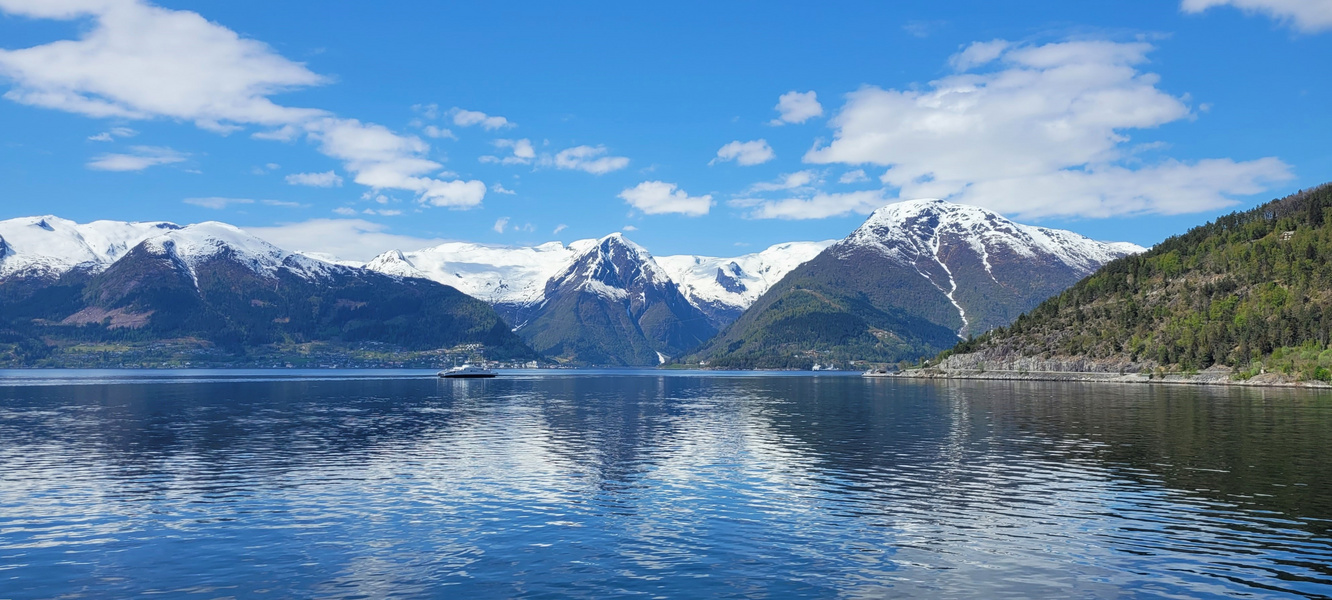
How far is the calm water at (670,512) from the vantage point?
111ft

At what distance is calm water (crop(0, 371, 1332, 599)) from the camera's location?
33.8 meters

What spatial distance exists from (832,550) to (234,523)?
3024 centimetres

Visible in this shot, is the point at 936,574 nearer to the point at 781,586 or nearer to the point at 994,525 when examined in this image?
the point at 781,586

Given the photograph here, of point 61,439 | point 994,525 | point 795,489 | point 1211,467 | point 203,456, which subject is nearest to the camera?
point 994,525

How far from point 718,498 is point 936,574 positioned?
2009 centimetres

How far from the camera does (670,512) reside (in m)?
48.6

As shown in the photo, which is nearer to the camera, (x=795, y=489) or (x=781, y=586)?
(x=781, y=586)

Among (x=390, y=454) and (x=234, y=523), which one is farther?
(x=390, y=454)

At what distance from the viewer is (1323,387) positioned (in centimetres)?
19225

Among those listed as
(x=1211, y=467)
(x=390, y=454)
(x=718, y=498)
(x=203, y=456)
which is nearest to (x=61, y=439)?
(x=203, y=456)

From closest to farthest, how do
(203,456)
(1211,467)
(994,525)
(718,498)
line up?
(994,525) < (718,498) < (1211,467) < (203,456)

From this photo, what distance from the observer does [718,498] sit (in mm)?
53031

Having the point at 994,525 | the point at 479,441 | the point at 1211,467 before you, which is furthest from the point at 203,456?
the point at 1211,467

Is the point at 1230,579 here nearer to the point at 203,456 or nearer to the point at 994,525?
the point at 994,525
